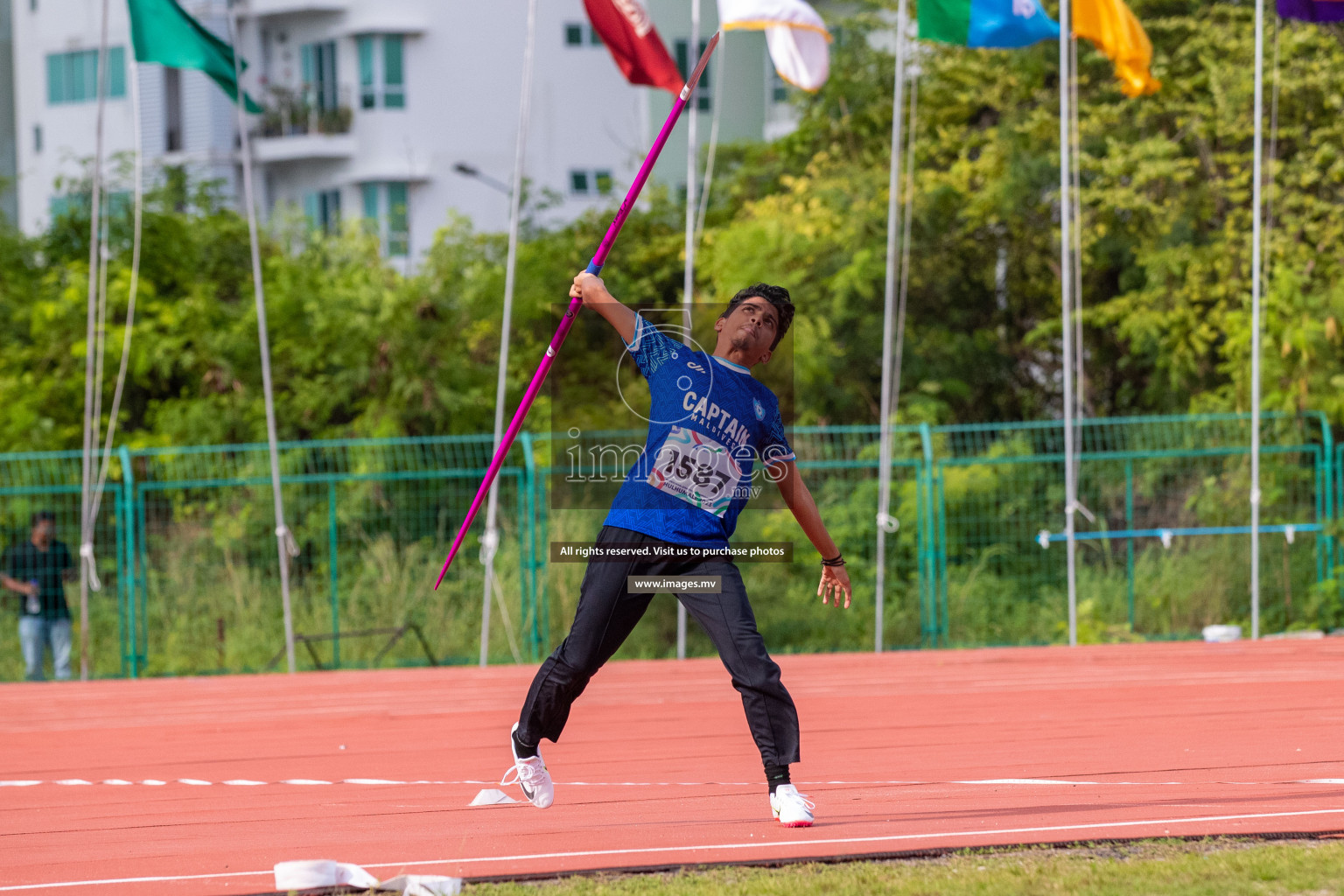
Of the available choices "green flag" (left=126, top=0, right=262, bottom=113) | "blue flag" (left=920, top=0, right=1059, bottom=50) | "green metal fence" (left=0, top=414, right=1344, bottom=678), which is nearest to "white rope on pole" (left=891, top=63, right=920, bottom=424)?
"green metal fence" (left=0, top=414, right=1344, bottom=678)

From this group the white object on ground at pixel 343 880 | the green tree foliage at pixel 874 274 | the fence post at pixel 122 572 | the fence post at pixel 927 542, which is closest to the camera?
the white object on ground at pixel 343 880

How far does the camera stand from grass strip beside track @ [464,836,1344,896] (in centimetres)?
391

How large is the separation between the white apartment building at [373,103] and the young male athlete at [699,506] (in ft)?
87.8

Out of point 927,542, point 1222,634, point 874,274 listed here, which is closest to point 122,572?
point 927,542

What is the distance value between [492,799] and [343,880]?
1.56 m

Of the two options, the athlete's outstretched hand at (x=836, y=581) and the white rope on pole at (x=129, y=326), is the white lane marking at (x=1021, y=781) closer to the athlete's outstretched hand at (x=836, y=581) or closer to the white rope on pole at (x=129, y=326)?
the athlete's outstretched hand at (x=836, y=581)

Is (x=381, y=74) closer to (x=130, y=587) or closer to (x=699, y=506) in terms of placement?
(x=130, y=587)

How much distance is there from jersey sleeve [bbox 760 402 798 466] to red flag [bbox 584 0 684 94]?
6959mm

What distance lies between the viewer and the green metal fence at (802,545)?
13750 millimetres

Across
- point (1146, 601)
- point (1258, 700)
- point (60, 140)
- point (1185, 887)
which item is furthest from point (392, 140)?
point (1185, 887)

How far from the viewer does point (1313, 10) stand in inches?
445

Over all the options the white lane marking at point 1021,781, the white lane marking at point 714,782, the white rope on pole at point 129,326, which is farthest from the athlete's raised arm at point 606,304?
the white rope on pole at point 129,326

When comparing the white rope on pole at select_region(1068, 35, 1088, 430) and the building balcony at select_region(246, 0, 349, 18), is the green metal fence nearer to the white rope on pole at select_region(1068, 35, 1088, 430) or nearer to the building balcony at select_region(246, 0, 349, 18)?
the white rope on pole at select_region(1068, 35, 1088, 430)

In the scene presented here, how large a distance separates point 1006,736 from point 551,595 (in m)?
6.83
